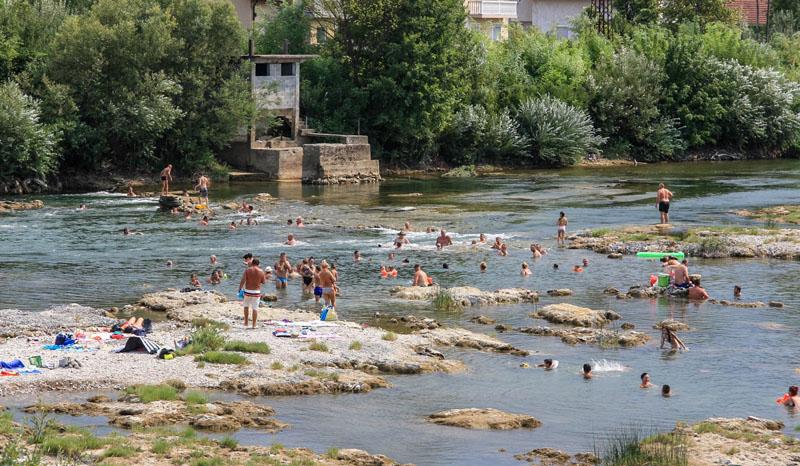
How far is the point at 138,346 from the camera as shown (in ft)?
92.2

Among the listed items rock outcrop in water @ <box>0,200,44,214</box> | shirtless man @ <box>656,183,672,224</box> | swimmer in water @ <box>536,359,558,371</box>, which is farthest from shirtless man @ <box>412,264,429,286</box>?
rock outcrop in water @ <box>0,200,44,214</box>

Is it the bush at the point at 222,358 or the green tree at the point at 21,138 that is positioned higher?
the green tree at the point at 21,138

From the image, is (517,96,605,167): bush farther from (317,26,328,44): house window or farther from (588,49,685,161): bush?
(317,26,328,44): house window

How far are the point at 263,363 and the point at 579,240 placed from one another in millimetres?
23088

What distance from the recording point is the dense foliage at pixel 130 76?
65.5 m

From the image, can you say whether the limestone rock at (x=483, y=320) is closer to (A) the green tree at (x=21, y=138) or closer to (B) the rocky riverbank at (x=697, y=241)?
(B) the rocky riverbank at (x=697, y=241)

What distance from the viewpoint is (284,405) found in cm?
2491

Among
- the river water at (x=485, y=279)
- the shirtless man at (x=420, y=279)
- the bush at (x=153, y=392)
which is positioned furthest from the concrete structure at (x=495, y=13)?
the bush at (x=153, y=392)

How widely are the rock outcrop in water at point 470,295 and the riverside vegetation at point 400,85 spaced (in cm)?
2964

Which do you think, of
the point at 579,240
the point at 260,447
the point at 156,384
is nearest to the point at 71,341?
the point at 156,384

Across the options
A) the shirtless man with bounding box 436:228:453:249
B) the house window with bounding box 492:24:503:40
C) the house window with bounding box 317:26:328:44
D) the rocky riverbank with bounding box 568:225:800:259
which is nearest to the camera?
the rocky riverbank with bounding box 568:225:800:259

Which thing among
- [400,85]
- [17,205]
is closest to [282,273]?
[17,205]

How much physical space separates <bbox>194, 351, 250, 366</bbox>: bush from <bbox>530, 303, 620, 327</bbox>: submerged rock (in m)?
9.94

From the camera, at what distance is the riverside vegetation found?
6594 cm
